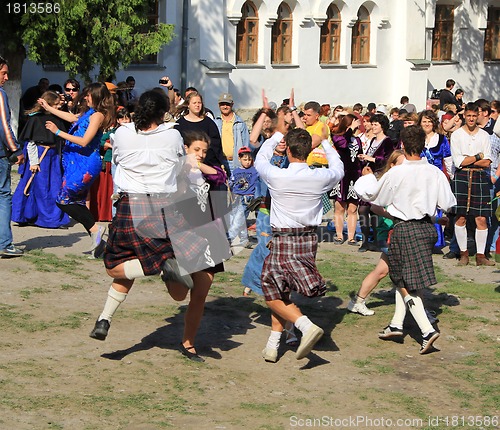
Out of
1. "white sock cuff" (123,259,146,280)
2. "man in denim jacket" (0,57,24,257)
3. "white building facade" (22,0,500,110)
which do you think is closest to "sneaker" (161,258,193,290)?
"white sock cuff" (123,259,146,280)

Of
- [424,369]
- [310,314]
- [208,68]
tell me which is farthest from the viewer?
[208,68]

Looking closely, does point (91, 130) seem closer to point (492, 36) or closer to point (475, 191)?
point (475, 191)

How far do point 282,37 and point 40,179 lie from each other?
1556cm

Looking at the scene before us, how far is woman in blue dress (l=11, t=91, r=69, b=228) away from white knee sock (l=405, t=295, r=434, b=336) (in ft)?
19.4

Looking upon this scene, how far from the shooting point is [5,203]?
1063 cm

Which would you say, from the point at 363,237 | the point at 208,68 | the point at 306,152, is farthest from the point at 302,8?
the point at 306,152

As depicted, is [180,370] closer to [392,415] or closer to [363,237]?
[392,415]

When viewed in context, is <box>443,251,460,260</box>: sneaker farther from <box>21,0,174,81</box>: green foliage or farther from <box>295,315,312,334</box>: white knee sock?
<box>21,0,174,81</box>: green foliage

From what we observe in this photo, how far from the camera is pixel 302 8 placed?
27828 millimetres

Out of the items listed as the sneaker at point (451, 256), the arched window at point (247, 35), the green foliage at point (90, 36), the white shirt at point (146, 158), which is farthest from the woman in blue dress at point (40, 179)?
the arched window at point (247, 35)

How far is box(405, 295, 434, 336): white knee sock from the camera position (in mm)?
8172

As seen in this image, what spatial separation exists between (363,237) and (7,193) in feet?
14.4

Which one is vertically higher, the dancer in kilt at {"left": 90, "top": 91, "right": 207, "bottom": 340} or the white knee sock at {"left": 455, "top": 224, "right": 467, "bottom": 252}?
the dancer in kilt at {"left": 90, "top": 91, "right": 207, "bottom": 340}

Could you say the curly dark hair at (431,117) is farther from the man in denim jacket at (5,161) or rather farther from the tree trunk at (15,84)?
the tree trunk at (15,84)
